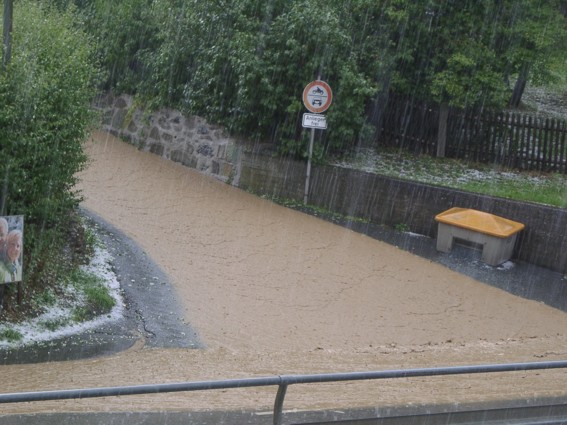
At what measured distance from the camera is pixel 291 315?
37.8 feet

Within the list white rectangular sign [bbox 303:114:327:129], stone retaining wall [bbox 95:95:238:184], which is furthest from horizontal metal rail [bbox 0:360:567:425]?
stone retaining wall [bbox 95:95:238:184]

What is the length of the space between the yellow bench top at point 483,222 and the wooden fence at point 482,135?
3877 mm

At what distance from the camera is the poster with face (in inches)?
377

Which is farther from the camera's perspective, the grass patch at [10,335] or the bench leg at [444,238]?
the bench leg at [444,238]

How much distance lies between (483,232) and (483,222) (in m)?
0.23

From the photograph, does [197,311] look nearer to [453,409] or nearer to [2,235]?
[2,235]

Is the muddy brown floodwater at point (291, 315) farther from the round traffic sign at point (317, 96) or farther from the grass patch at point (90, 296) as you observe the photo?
the round traffic sign at point (317, 96)

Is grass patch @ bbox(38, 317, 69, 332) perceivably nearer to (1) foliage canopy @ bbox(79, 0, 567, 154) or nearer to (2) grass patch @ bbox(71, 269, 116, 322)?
(2) grass patch @ bbox(71, 269, 116, 322)

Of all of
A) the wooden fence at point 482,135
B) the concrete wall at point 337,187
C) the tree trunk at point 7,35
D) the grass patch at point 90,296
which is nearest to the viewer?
the tree trunk at point 7,35

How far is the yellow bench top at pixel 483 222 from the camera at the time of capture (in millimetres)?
14352

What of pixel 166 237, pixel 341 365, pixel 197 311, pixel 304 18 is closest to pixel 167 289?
pixel 197 311

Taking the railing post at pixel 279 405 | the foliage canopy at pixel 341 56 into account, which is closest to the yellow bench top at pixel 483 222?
the foliage canopy at pixel 341 56

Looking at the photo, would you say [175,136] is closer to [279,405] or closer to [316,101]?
[316,101]

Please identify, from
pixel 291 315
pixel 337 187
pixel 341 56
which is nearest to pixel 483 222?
pixel 337 187
